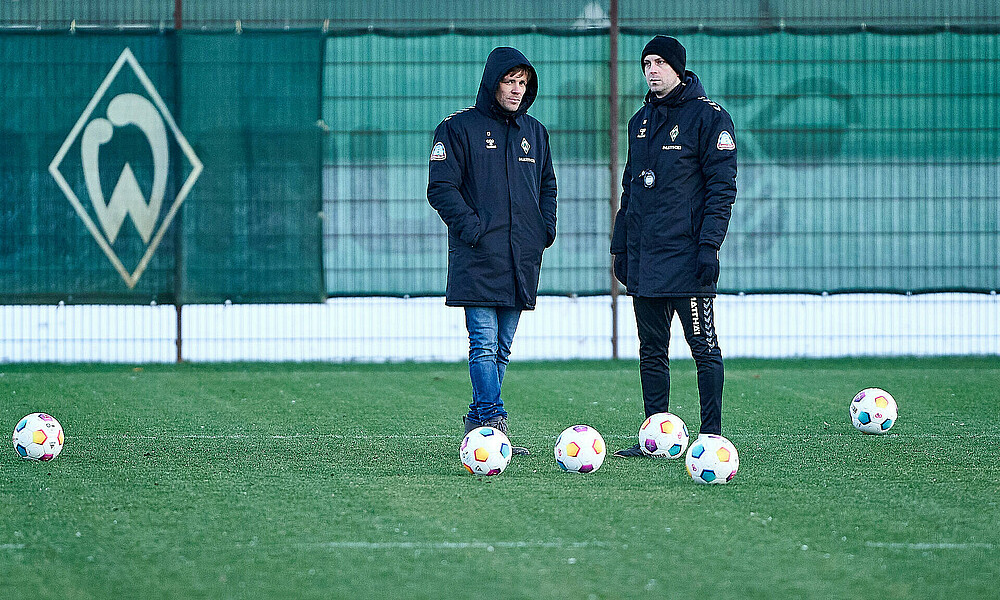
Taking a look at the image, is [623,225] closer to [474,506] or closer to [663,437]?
[663,437]

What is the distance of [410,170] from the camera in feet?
30.9

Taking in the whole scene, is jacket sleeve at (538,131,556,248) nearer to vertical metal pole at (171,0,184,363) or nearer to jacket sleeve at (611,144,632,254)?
jacket sleeve at (611,144,632,254)

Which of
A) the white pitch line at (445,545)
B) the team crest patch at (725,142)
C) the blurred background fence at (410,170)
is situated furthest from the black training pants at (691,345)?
the blurred background fence at (410,170)

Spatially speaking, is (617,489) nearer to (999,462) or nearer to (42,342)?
(999,462)

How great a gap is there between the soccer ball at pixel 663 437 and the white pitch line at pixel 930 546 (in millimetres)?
1579

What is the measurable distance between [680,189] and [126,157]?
573 cm

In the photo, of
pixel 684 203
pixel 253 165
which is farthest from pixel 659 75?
pixel 253 165

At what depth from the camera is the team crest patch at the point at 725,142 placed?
15.8 ft

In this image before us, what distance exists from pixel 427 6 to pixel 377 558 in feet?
22.0

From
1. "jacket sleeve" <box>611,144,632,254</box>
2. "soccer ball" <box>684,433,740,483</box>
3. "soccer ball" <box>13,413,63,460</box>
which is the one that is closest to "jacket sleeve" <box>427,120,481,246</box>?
"jacket sleeve" <box>611,144,632,254</box>

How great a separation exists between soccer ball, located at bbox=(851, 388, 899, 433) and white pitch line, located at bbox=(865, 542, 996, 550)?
2.35 m

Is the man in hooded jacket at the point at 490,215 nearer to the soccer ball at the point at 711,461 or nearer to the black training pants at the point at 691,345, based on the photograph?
the black training pants at the point at 691,345

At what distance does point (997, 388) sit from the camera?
24.9ft

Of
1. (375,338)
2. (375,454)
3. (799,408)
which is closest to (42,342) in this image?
(375,338)
